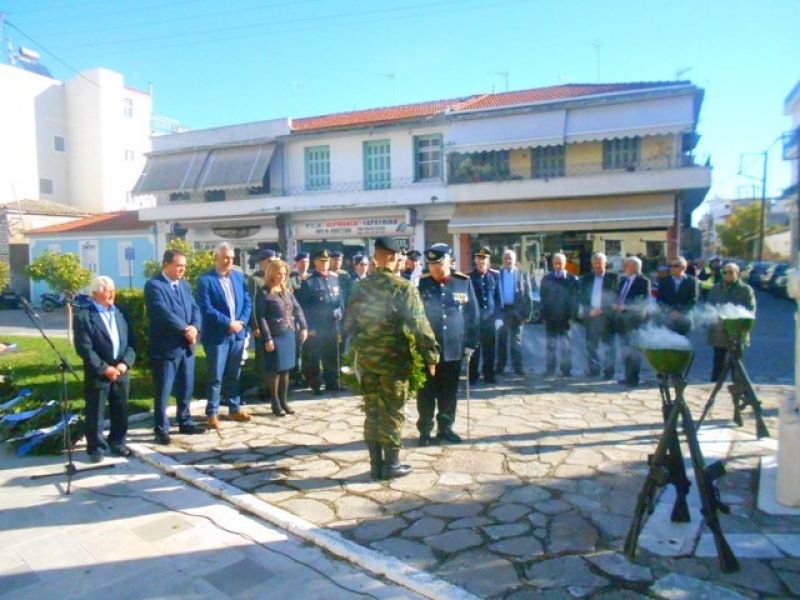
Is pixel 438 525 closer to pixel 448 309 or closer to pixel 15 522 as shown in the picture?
pixel 448 309

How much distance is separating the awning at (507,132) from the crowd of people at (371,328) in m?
12.2

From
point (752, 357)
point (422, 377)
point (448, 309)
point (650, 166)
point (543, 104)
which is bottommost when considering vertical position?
point (752, 357)

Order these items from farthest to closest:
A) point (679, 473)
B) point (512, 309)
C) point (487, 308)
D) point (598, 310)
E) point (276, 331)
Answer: point (512, 309) → point (598, 310) → point (487, 308) → point (276, 331) → point (679, 473)

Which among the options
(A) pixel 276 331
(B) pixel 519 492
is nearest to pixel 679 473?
(B) pixel 519 492

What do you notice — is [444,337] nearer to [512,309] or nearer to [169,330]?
[169,330]

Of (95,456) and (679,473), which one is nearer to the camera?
(679,473)

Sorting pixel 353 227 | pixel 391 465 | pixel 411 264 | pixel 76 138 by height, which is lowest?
pixel 391 465

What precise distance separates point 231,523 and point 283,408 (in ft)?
9.32

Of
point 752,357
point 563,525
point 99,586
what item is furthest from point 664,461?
point 752,357

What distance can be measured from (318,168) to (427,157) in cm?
478

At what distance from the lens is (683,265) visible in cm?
814

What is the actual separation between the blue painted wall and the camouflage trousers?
25687mm

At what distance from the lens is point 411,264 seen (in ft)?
30.7

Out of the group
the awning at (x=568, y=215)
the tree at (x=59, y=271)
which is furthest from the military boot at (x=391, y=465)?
the awning at (x=568, y=215)
